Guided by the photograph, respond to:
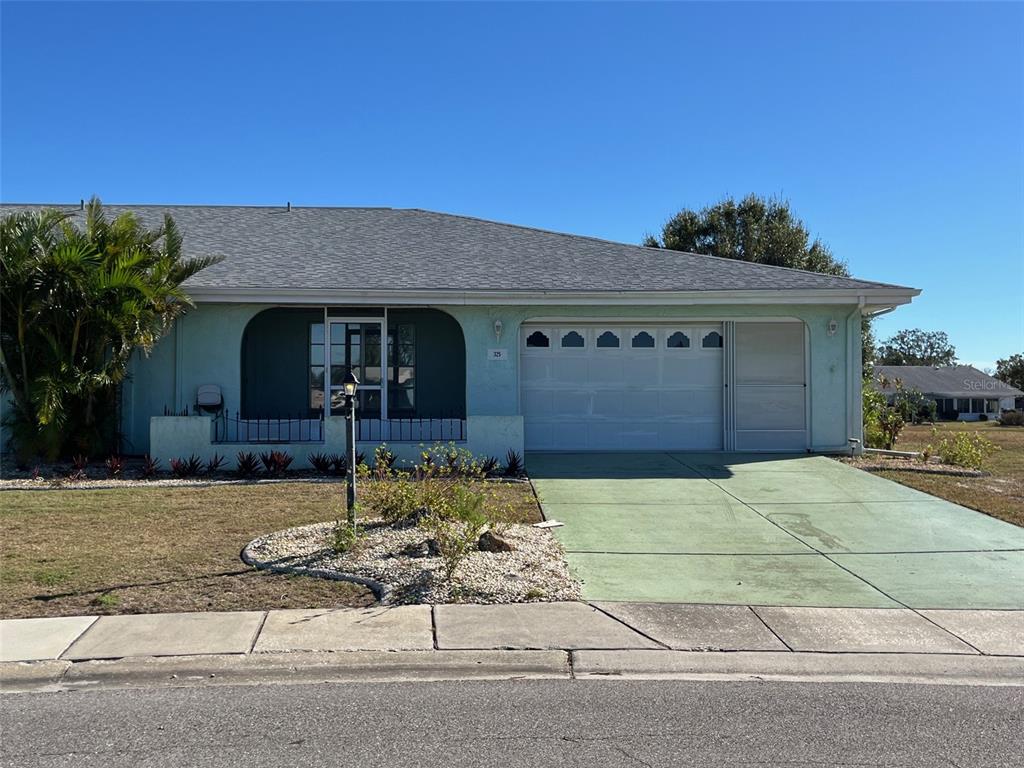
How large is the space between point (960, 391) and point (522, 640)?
229 feet

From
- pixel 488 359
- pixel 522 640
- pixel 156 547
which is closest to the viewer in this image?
pixel 522 640

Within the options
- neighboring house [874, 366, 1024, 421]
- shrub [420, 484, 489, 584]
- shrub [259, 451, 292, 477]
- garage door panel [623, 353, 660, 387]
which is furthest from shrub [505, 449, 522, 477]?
neighboring house [874, 366, 1024, 421]

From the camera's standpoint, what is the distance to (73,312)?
38.4 ft

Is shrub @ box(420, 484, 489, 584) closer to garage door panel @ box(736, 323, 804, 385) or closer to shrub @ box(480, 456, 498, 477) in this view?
shrub @ box(480, 456, 498, 477)

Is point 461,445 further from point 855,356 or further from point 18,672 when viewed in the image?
point 18,672

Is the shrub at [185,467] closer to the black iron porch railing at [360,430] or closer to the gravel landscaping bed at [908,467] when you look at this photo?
the black iron porch railing at [360,430]

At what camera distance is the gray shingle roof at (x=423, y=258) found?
1357 cm

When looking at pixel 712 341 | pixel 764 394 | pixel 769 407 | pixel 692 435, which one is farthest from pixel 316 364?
pixel 769 407

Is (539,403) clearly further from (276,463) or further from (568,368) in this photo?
(276,463)

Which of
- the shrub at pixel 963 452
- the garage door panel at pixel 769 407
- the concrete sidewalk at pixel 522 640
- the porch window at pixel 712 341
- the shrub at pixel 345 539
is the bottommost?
the concrete sidewalk at pixel 522 640

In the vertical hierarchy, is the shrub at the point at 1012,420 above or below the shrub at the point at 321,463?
below

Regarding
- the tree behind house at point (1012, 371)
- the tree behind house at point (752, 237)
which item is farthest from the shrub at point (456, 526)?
the tree behind house at point (1012, 371)

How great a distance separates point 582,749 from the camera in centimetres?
396

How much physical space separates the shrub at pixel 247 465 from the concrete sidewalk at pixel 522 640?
6406 mm
